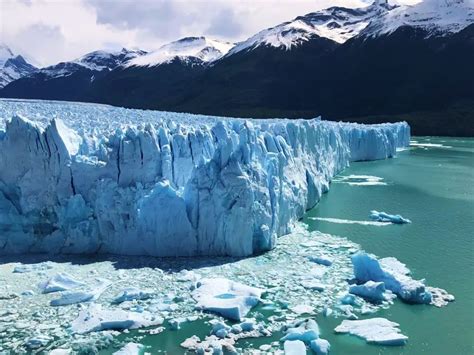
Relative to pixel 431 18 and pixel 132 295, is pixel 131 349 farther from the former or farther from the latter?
pixel 431 18

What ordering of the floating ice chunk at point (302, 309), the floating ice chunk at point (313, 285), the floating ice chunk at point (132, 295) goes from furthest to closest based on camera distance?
the floating ice chunk at point (313, 285), the floating ice chunk at point (132, 295), the floating ice chunk at point (302, 309)

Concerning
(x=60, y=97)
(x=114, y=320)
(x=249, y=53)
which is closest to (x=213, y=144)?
(x=114, y=320)

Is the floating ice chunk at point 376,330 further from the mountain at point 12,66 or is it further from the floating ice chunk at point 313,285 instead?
the mountain at point 12,66

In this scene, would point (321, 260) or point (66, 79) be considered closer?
point (321, 260)

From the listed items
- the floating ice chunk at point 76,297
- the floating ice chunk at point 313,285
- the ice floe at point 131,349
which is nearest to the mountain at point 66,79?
the floating ice chunk at point 76,297

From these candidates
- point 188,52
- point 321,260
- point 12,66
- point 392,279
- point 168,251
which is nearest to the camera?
point 392,279

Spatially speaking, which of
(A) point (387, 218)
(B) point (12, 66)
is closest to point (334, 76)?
(A) point (387, 218)
